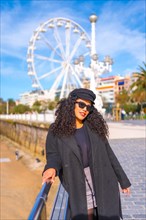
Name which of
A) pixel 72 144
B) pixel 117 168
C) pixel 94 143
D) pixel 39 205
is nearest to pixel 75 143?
pixel 72 144

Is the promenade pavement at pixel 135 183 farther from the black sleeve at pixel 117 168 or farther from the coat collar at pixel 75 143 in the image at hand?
the coat collar at pixel 75 143

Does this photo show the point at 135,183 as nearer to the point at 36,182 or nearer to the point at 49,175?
the point at 49,175

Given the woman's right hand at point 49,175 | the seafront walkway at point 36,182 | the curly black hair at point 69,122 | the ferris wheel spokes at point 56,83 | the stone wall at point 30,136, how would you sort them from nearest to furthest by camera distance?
the woman's right hand at point 49,175
the curly black hair at point 69,122
the seafront walkway at point 36,182
the stone wall at point 30,136
the ferris wheel spokes at point 56,83

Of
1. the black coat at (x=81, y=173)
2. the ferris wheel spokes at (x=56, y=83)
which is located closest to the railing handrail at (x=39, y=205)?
the black coat at (x=81, y=173)

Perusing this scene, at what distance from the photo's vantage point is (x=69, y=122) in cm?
198

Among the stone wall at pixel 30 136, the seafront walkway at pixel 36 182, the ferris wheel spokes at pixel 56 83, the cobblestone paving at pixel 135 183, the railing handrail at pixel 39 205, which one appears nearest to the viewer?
the railing handrail at pixel 39 205

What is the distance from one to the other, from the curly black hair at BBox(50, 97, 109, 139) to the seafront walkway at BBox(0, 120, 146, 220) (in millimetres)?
1716

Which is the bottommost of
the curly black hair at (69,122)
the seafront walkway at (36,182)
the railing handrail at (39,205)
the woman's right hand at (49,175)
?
the seafront walkway at (36,182)

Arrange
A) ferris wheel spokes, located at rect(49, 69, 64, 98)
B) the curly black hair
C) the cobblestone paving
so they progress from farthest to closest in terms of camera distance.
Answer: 1. ferris wheel spokes, located at rect(49, 69, 64, 98)
2. the cobblestone paving
3. the curly black hair

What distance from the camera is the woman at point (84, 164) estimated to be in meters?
1.89

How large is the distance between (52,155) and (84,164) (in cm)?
23

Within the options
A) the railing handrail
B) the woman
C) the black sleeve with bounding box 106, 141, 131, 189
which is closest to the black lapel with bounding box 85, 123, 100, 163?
the woman

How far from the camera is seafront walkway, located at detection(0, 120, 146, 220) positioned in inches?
154

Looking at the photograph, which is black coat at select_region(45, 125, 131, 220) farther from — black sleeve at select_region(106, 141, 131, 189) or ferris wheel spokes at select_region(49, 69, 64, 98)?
ferris wheel spokes at select_region(49, 69, 64, 98)
